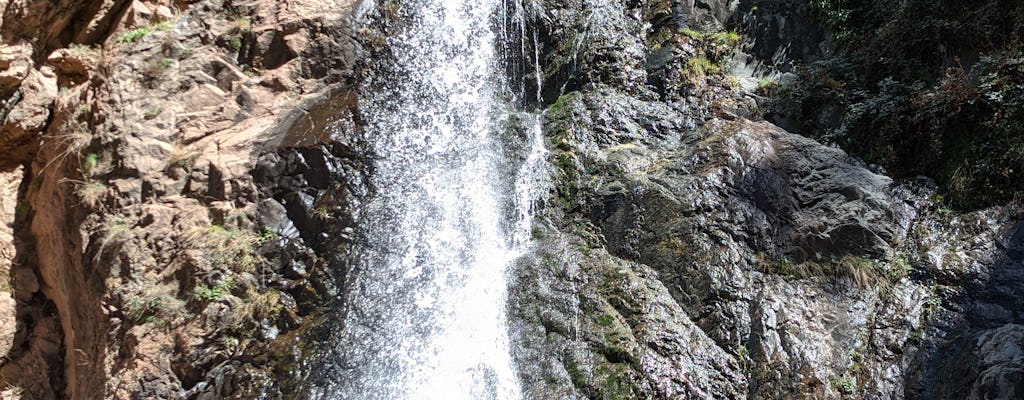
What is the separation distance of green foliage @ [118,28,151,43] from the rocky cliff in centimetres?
2

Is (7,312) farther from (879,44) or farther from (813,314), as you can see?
(879,44)

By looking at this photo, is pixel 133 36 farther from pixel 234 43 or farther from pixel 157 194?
pixel 157 194

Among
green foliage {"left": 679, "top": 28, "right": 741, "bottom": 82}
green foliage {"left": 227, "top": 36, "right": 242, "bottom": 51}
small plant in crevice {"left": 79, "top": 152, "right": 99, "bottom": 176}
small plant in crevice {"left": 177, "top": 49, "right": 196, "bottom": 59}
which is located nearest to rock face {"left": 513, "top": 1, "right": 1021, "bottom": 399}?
green foliage {"left": 679, "top": 28, "right": 741, "bottom": 82}

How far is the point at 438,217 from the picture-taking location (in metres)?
6.23

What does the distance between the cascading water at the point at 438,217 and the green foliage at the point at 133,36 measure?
2.58m

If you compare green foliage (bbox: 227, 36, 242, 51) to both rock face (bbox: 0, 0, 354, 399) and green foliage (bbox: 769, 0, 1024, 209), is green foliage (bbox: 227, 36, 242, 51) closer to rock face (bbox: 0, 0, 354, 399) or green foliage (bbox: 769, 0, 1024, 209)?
rock face (bbox: 0, 0, 354, 399)

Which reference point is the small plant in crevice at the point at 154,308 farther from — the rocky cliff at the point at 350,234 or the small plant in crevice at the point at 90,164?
the small plant in crevice at the point at 90,164

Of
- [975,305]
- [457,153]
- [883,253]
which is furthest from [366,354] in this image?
[975,305]

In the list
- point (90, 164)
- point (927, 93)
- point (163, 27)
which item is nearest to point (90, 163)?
point (90, 164)

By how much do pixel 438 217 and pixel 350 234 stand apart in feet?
3.10

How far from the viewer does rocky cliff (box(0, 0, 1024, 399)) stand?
5.02 metres

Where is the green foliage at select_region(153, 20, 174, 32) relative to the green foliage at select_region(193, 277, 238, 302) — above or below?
above

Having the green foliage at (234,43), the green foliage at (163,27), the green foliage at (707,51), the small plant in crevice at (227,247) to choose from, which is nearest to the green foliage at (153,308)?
the small plant in crevice at (227,247)

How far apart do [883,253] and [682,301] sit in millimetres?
2063
